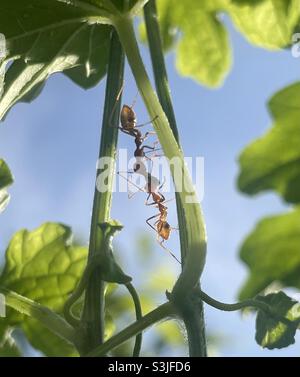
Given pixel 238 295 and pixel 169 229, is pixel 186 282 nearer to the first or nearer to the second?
pixel 238 295

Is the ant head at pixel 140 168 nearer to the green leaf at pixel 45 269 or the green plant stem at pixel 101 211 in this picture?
the green leaf at pixel 45 269

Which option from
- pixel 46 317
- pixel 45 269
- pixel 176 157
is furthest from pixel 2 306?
pixel 176 157

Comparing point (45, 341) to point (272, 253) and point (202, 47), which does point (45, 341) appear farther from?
point (202, 47)

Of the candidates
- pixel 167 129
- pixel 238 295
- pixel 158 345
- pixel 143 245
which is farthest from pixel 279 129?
pixel 143 245

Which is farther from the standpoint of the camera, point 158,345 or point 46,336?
point 158,345

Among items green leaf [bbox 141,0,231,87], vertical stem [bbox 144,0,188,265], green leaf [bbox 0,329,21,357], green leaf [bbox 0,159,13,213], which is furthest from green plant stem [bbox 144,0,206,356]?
green leaf [bbox 0,329,21,357]

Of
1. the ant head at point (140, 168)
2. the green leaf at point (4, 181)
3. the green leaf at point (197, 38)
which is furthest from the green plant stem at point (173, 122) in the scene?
the ant head at point (140, 168)
